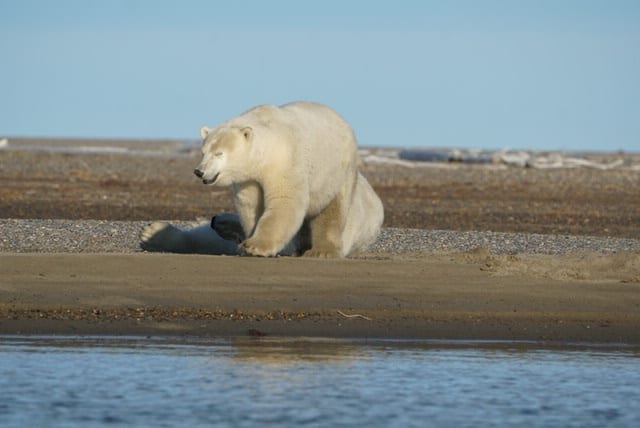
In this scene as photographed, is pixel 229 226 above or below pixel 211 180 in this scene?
below

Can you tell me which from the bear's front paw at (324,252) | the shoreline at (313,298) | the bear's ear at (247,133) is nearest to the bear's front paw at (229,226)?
the bear's front paw at (324,252)

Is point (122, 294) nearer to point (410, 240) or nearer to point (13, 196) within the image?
point (410, 240)

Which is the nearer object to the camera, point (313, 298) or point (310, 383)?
point (310, 383)

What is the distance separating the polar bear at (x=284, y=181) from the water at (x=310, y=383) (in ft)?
7.13

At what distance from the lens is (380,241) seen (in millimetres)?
15781


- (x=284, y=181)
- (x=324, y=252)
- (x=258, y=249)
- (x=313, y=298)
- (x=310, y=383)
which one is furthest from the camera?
(x=324, y=252)

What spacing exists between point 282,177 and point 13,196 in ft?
45.9

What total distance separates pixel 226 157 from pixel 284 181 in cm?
60

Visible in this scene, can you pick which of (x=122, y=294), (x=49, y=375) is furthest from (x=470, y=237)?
(x=49, y=375)

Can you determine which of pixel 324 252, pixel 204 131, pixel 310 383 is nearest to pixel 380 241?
pixel 324 252

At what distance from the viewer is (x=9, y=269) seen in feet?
Answer: 35.8

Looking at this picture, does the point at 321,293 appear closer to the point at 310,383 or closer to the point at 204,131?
the point at 204,131

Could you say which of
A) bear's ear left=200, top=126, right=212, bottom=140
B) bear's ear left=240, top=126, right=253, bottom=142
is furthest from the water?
bear's ear left=200, top=126, right=212, bottom=140

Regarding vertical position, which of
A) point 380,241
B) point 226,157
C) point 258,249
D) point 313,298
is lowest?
point 313,298
